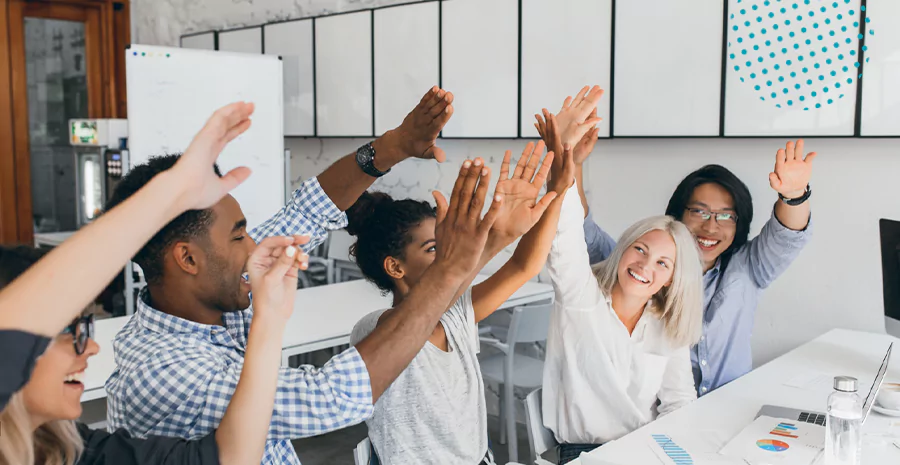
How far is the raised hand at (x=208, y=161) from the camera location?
79 centimetres

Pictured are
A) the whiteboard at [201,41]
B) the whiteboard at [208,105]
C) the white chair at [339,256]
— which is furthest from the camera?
the whiteboard at [201,41]

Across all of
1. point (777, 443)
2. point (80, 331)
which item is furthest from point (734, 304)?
point (80, 331)

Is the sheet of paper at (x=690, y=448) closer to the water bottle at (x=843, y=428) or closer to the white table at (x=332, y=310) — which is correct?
the water bottle at (x=843, y=428)

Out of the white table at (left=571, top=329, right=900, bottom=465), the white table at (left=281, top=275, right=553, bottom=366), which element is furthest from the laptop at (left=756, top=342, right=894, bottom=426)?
the white table at (left=281, top=275, right=553, bottom=366)

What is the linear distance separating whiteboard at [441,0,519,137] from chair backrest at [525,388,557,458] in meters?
2.06

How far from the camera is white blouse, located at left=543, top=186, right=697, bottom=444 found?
206 centimetres

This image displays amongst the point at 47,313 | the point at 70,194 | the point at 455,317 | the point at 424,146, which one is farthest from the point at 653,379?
the point at 70,194

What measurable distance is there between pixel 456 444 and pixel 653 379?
2.33ft

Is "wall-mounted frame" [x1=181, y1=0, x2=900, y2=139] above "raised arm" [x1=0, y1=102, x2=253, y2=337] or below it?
above

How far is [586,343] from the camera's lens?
2086 mm

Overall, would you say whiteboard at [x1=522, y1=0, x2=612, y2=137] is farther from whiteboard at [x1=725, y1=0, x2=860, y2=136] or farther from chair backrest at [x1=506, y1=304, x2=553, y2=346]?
chair backrest at [x1=506, y1=304, x2=553, y2=346]

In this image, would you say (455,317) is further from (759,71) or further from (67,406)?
(759,71)

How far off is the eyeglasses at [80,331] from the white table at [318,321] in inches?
54.9

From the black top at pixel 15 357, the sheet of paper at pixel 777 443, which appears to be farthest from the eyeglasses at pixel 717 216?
the black top at pixel 15 357
